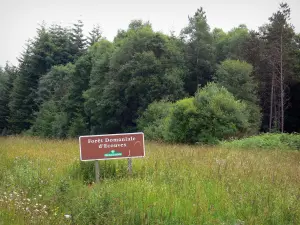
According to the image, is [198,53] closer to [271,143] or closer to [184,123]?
[184,123]

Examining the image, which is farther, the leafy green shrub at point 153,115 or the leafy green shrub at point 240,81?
the leafy green shrub at point 240,81

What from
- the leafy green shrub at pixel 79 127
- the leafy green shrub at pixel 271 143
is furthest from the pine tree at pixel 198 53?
the leafy green shrub at pixel 271 143

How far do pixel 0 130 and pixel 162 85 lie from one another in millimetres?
41351

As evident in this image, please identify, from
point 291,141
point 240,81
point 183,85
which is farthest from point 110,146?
point 183,85

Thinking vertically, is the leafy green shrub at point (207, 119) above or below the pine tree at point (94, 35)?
below

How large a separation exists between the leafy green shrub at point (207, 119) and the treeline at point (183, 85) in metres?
0.06

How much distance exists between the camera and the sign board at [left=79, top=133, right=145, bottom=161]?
7.77m

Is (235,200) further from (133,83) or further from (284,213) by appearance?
(133,83)

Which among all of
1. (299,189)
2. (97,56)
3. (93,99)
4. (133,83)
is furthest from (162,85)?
(299,189)

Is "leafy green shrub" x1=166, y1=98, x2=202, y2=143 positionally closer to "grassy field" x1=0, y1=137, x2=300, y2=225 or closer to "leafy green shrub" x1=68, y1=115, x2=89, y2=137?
"grassy field" x1=0, y1=137, x2=300, y2=225

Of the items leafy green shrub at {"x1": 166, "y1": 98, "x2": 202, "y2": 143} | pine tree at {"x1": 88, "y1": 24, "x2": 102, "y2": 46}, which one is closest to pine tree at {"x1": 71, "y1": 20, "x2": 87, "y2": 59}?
pine tree at {"x1": 88, "y1": 24, "x2": 102, "y2": 46}

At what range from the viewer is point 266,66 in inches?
1544

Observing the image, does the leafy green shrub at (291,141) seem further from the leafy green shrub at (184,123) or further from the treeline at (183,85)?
the leafy green shrub at (184,123)

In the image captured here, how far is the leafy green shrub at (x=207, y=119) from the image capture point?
22391 millimetres
